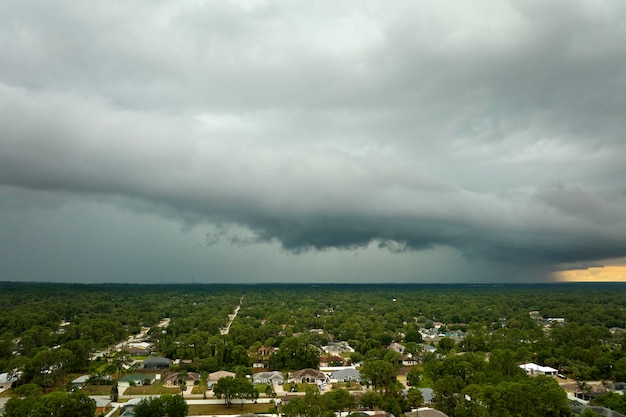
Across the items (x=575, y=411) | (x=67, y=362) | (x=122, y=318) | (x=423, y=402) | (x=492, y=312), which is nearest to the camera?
(x=575, y=411)

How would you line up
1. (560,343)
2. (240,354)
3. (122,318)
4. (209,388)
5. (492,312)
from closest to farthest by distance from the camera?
(209,388) < (240,354) < (560,343) < (122,318) < (492,312)

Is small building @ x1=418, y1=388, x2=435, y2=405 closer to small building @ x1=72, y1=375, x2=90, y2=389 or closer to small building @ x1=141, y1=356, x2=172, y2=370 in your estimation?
small building @ x1=141, y1=356, x2=172, y2=370

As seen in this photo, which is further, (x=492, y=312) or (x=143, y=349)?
(x=492, y=312)

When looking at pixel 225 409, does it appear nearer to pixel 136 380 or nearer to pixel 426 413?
pixel 136 380

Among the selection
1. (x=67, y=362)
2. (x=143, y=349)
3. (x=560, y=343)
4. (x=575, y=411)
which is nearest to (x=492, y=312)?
(x=560, y=343)

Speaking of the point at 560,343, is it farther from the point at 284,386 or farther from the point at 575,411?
the point at 284,386

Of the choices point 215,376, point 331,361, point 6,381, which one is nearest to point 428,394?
point 331,361

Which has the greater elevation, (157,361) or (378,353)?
(378,353)
